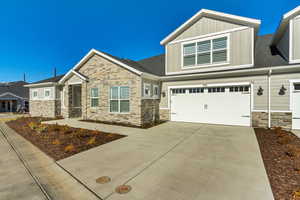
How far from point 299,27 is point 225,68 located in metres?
3.88

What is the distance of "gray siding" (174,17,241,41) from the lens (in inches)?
340

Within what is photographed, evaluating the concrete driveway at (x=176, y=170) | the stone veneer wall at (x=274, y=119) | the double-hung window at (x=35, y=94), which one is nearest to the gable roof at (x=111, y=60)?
the concrete driveway at (x=176, y=170)

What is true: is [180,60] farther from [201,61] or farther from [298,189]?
[298,189]

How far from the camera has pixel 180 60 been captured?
9938 mm

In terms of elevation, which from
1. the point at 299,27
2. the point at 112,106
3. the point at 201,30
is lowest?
the point at 112,106

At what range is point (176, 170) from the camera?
324 centimetres

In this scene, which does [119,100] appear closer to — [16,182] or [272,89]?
[16,182]

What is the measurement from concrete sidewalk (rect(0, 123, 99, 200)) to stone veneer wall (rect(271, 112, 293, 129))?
9.04 m

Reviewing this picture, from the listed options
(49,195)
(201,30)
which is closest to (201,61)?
(201,30)

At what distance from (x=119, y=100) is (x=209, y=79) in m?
6.12

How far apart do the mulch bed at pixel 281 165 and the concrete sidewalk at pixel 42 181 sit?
3.38 meters

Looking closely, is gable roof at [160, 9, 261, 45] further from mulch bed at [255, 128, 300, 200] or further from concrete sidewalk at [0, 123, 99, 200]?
concrete sidewalk at [0, 123, 99, 200]

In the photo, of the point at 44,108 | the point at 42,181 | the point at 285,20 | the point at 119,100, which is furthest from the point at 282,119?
the point at 44,108

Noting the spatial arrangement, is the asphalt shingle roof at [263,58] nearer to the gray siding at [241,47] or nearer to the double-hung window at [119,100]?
the gray siding at [241,47]
